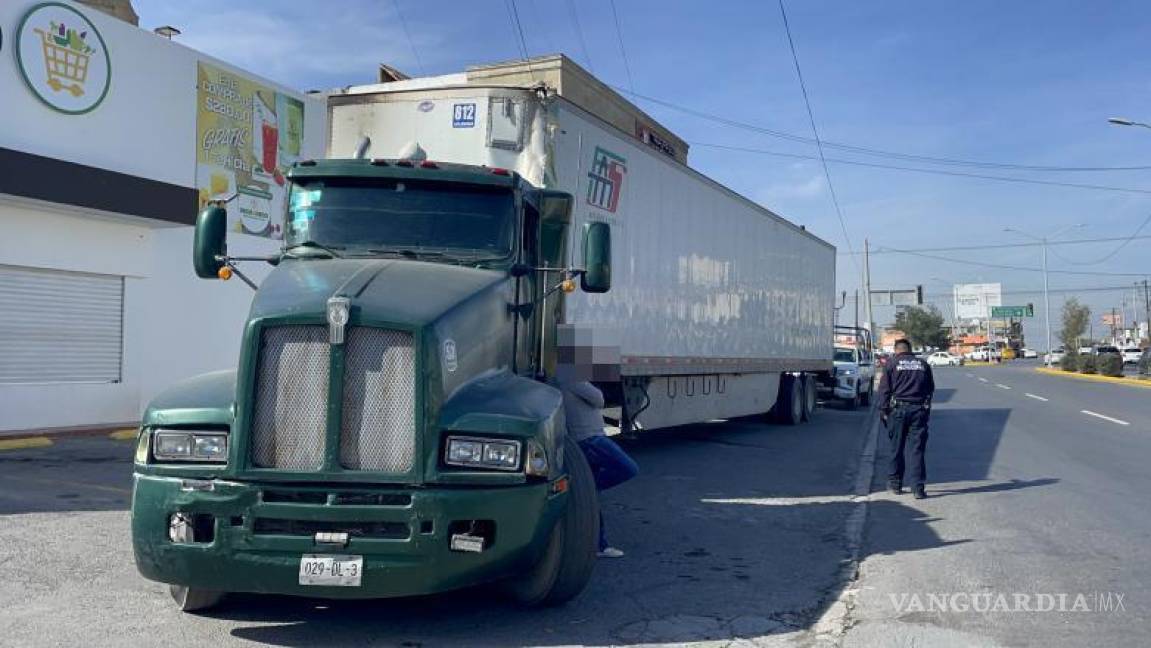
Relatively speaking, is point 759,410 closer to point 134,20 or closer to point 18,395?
point 18,395

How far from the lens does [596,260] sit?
6.48 metres

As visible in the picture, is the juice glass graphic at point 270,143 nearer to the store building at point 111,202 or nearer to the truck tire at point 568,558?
the store building at point 111,202

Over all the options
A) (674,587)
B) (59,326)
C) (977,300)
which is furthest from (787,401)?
(977,300)

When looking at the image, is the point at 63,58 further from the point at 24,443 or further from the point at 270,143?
the point at 24,443

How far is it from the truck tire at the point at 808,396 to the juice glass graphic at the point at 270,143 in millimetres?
12341

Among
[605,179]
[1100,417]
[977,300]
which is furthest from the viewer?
[977,300]

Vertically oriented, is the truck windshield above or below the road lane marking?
above

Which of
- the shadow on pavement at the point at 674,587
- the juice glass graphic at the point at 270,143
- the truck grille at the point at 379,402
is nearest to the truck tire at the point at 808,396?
the shadow on pavement at the point at 674,587

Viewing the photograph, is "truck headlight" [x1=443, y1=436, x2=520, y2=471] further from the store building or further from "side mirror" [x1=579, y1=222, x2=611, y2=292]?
the store building

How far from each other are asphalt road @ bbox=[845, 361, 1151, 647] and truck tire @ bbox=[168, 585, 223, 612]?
3.56 meters

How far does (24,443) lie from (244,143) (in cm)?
695

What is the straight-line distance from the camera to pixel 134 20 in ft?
61.6

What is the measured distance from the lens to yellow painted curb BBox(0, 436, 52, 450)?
1283 cm

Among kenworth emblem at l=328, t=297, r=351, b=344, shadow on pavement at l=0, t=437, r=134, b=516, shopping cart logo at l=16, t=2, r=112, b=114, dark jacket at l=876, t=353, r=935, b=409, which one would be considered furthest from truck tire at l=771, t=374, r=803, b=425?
kenworth emblem at l=328, t=297, r=351, b=344
